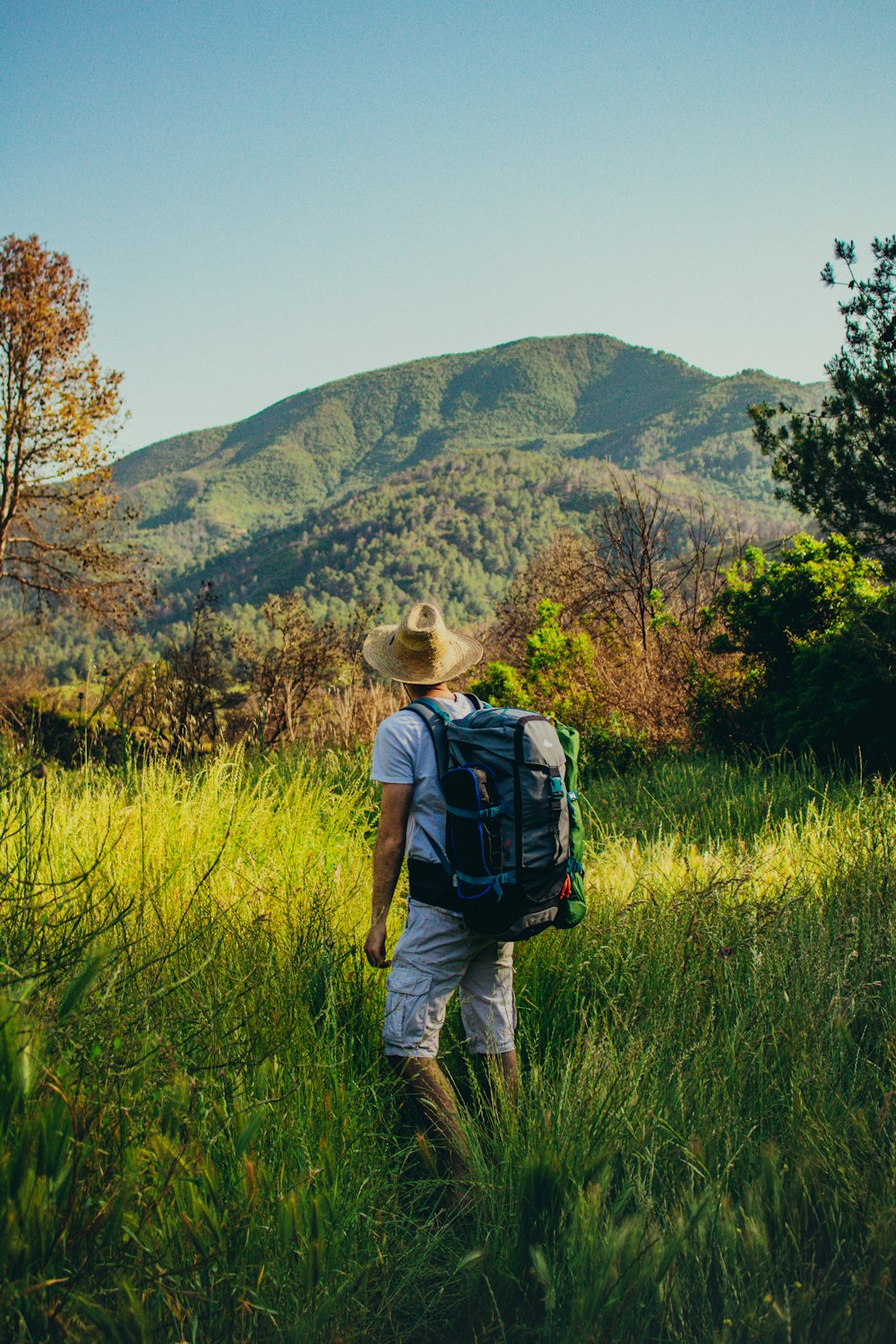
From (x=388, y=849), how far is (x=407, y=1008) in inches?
19.6

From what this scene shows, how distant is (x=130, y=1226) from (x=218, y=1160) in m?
0.44

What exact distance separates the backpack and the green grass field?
19.0 inches

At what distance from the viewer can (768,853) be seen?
5953 mm

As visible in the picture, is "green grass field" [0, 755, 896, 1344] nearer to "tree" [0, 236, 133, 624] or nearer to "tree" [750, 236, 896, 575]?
"tree" [750, 236, 896, 575]

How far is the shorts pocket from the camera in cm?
302

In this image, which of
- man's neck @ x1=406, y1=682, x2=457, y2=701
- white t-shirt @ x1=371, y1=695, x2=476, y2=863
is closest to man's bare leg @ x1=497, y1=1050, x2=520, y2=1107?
white t-shirt @ x1=371, y1=695, x2=476, y2=863

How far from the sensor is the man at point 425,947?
9.91 feet

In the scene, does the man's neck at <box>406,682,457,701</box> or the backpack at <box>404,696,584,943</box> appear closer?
the backpack at <box>404,696,584,943</box>

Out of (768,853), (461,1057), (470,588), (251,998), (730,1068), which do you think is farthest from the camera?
(470,588)

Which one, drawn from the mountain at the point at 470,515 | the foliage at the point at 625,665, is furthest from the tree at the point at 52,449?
the foliage at the point at 625,665

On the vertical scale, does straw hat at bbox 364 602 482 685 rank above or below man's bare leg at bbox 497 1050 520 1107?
above

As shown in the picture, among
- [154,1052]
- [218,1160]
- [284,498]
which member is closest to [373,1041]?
[218,1160]

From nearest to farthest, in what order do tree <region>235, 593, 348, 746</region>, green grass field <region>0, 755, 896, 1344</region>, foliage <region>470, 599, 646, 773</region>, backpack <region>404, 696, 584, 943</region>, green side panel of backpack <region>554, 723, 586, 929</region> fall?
green grass field <region>0, 755, 896, 1344</region> < backpack <region>404, 696, 584, 943</region> < green side panel of backpack <region>554, 723, 586, 929</region> < foliage <region>470, 599, 646, 773</region> < tree <region>235, 593, 348, 746</region>

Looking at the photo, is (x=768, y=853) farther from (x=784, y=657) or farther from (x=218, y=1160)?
(x=784, y=657)
